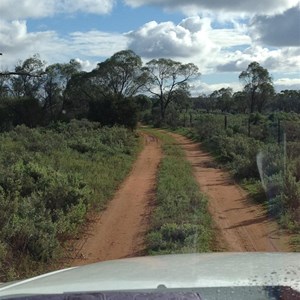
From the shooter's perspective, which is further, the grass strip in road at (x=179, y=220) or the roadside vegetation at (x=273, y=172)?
the roadside vegetation at (x=273, y=172)

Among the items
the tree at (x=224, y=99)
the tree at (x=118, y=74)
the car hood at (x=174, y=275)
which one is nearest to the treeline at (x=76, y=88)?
the tree at (x=118, y=74)

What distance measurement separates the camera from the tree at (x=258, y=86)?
62.2 m

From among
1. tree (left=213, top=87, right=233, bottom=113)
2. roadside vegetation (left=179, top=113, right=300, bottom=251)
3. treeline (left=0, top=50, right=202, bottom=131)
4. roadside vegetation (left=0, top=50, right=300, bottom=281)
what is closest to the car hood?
roadside vegetation (left=0, top=50, right=300, bottom=281)

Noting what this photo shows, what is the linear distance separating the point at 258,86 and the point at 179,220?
56.7m

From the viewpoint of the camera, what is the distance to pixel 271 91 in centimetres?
6562

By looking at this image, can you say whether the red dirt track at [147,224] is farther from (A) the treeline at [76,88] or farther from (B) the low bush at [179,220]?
(A) the treeline at [76,88]

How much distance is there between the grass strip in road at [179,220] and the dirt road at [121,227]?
254 mm

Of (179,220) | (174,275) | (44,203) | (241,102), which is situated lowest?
(179,220)

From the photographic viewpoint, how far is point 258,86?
64688 mm

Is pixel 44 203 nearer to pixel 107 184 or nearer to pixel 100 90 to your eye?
pixel 107 184

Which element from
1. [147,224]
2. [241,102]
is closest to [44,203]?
[147,224]

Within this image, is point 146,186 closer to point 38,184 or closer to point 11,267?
point 38,184

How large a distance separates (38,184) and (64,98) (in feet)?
176

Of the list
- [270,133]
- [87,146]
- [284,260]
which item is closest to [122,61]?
[270,133]
